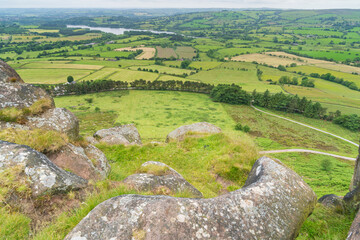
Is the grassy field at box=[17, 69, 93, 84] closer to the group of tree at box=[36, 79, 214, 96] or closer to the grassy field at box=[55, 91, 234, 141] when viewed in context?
the group of tree at box=[36, 79, 214, 96]

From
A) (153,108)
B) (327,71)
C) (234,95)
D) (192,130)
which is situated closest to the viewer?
(192,130)

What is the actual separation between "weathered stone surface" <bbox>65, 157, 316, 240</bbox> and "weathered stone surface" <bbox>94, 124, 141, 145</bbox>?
1646 centimetres

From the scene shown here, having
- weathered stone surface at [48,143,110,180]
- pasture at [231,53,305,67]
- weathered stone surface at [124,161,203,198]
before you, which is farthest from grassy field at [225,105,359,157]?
pasture at [231,53,305,67]

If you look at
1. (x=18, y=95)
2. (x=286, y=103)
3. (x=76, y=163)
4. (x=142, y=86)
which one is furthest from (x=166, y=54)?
(x=76, y=163)

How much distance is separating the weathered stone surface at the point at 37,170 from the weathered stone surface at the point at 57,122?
560 cm

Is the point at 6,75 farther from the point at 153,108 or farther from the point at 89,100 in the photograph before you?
the point at 89,100

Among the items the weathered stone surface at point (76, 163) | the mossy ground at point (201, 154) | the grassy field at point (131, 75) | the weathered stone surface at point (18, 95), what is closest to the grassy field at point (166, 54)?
the grassy field at point (131, 75)

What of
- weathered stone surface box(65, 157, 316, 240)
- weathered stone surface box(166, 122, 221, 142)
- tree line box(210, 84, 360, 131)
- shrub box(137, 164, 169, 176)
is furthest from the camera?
tree line box(210, 84, 360, 131)

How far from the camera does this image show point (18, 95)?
13.2 meters

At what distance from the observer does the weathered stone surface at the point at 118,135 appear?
21797 mm

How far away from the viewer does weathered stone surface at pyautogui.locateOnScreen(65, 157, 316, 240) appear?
16.6 ft

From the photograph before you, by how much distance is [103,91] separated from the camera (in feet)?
304

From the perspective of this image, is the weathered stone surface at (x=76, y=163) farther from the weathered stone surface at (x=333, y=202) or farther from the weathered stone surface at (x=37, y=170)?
the weathered stone surface at (x=333, y=202)

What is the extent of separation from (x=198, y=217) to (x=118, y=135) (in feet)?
63.8
